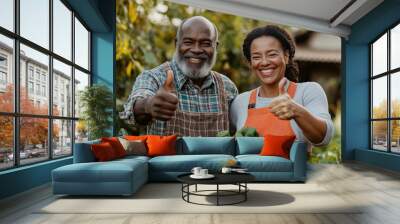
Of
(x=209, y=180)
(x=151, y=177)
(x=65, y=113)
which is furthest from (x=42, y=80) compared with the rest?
(x=209, y=180)

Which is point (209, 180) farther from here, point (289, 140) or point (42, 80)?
point (42, 80)

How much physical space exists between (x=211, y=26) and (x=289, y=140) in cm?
311

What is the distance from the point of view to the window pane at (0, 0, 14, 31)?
188 inches

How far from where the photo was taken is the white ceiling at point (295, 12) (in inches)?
319

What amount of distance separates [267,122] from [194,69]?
5.54 feet

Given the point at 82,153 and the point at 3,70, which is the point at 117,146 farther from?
the point at 3,70

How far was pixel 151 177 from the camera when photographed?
19.0 feet

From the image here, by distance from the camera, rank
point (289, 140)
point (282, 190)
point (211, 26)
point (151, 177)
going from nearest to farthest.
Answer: point (282, 190), point (151, 177), point (289, 140), point (211, 26)

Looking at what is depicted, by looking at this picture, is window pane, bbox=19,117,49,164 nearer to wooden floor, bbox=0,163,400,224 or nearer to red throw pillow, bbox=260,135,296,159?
wooden floor, bbox=0,163,400,224

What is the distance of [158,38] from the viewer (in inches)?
354

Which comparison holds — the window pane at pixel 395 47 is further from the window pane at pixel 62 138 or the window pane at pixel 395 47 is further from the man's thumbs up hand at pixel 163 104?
the window pane at pixel 62 138

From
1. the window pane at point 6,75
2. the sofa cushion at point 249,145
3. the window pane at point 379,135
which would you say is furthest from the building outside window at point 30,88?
the window pane at point 379,135

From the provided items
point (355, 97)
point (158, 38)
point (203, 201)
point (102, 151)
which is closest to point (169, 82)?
point (158, 38)

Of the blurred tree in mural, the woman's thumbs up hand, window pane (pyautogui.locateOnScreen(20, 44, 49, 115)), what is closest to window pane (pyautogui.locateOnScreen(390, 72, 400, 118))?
the blurred tree in mural
